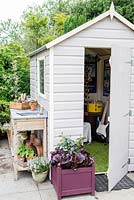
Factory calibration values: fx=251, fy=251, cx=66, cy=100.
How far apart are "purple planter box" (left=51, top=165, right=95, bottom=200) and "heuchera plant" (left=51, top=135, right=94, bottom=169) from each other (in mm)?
75

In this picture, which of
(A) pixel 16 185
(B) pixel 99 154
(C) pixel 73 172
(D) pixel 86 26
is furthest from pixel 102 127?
(D) pixel 86 26

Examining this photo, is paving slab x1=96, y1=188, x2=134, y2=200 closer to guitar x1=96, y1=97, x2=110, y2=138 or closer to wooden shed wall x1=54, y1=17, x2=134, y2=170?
wooden shed wall x1=54, y1=17, x2=134, y2=170

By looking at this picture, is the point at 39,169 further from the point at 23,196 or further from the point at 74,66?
the point at 74,66

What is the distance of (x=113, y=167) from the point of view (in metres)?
3.91

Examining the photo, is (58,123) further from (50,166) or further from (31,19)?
(31,19)

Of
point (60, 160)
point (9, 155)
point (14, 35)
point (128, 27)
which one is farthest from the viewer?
point (14, 35)

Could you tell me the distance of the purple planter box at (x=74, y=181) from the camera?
3.56 m

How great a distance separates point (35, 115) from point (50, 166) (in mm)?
890

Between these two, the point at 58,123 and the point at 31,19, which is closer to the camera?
the point at 58,123

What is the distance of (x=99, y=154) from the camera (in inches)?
207

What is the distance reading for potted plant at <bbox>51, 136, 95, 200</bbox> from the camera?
3574 mm

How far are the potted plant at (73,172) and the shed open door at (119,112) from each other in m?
0.36

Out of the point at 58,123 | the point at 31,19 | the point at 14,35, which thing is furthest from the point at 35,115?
the point at 14,35

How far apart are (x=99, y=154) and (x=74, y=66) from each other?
2154 millimetres
